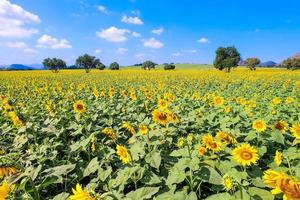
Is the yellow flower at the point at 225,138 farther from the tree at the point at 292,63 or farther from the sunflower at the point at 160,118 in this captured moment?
the tree at the point at 292,63

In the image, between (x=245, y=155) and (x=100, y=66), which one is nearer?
(x=245, y=155)

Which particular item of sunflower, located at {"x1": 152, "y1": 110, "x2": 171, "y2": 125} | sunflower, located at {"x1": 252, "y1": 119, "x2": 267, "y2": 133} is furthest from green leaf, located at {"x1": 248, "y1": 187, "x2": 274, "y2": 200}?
sunflower, located at {"x1": 152, "y1": 110, "x2": 171, "y2": 125}

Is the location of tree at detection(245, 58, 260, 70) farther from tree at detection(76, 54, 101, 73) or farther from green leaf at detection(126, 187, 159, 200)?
green leaf at detection(126, 187, 159, 200)

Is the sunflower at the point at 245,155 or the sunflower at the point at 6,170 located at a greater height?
the sunflower at the point at 6,170

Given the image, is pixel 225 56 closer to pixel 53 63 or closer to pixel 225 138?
pixel 53 63

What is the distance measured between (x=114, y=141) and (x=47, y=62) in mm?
78541

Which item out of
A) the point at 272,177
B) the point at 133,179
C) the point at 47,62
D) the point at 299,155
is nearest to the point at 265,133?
the point at 299,155

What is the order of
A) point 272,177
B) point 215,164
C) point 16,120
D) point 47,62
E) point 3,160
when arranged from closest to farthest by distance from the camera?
1. point 272,177
2. point 3,160
3. point 215,164
4. point 16,120
5. point 47,62

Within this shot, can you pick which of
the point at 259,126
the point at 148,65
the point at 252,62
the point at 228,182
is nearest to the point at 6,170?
the point at 228,182

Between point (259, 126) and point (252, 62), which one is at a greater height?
point (259, 126)

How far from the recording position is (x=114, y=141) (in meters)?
4.88

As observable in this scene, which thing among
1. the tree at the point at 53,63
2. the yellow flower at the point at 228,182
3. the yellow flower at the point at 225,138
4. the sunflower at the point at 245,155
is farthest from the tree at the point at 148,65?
the yellow flower at the point at 228,182

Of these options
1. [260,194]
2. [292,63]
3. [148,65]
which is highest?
[260,194]

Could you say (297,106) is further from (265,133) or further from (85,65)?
(85,65)
